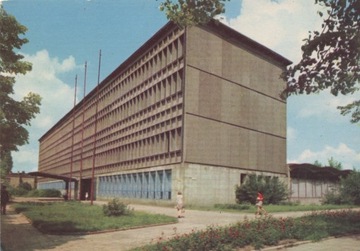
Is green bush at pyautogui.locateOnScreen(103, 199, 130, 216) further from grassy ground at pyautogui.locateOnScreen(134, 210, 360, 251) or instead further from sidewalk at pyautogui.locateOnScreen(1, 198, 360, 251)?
grassy ground at pyautogui.locateOnScreen(134, 210, 360, 251)

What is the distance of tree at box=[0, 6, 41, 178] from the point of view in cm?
1543

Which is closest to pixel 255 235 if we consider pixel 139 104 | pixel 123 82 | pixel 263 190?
pixel 263 190

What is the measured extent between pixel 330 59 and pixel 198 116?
23312 mm

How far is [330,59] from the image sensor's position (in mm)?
12891

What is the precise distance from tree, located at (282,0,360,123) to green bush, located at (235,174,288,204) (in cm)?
2198

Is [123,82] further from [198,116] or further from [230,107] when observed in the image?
[198,116]

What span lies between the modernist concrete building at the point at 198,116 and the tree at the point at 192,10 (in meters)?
17.1

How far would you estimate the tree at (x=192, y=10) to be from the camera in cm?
1191

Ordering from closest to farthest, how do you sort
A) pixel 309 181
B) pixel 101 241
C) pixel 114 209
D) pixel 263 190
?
1. pixel 101 241
2. pixel 114 209
3. pixel 263 190
4. pixel 309 181

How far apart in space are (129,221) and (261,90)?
27245mm

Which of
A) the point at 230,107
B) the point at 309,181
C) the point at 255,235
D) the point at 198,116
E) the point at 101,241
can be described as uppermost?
the point at 230,107

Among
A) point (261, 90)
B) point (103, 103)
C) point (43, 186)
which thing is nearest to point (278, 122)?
point (261, 90)

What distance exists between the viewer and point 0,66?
606 inches

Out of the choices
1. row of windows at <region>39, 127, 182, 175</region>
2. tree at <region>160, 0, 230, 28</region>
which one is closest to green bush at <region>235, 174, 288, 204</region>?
row of windows at <region>39, 127, 182, 175</region>
